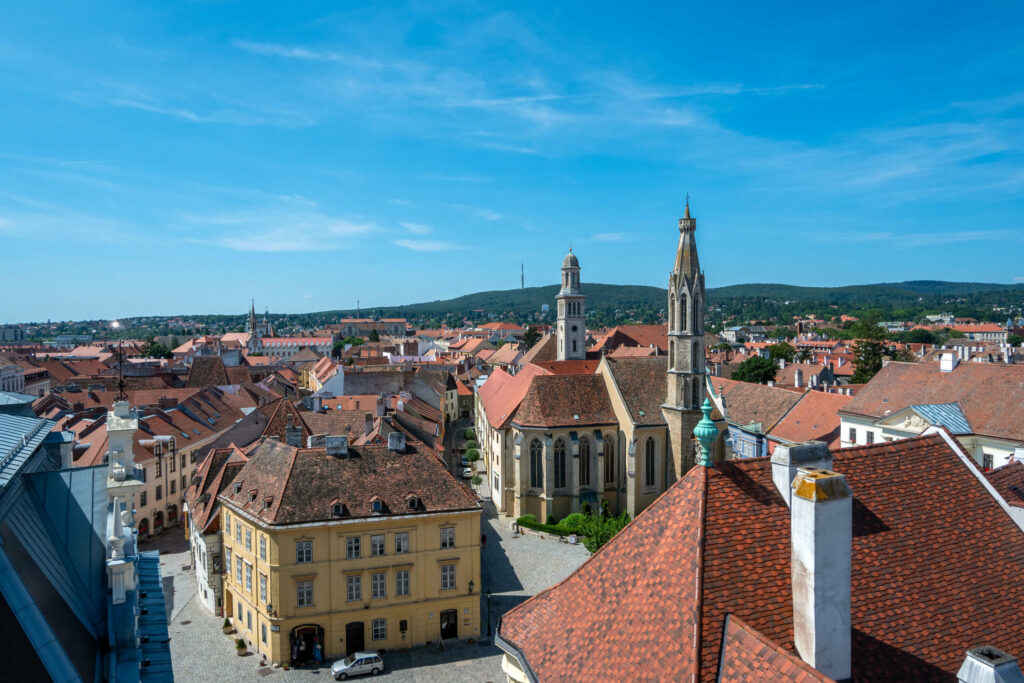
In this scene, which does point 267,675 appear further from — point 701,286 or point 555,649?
point 701,286

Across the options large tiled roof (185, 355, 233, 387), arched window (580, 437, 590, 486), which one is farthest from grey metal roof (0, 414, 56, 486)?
large tiled roof (185, 355, 233, 387)

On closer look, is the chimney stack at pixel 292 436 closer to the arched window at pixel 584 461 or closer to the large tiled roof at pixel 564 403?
the large tiled roof at pixel 564 403

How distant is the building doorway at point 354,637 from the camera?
91.4 feet

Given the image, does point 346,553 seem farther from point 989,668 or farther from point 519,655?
point 989,668

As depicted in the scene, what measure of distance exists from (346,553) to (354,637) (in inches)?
147

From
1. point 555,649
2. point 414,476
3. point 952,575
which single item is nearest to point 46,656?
point 555,649

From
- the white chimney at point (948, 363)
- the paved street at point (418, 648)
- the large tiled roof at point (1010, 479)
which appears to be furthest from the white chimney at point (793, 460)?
the white chimney at point (948, 363)

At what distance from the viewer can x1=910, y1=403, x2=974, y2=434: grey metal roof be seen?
123 ft

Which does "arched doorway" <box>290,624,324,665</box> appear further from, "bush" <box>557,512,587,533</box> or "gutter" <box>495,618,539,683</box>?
"bush" <box>557,512,587,533</box>

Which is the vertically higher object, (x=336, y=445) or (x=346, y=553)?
(x=336, y=445)

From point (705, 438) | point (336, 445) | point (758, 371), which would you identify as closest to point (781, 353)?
point (758, 371)

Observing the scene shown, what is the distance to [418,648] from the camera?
28750 mm

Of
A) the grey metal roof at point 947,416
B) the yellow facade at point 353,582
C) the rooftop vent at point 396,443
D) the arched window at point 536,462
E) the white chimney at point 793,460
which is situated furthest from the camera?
the arched window at point 536,462

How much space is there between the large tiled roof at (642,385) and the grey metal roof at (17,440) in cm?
3686
